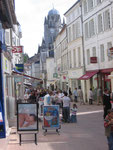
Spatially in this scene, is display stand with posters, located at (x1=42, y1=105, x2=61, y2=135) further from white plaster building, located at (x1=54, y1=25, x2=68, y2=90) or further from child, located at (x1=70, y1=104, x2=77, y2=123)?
white plaster building, located at (x1=54, y1=25, x2=68, y2=90)

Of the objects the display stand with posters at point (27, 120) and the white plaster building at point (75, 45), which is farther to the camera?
the white plaster building at point (75, 45)

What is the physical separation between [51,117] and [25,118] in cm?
246

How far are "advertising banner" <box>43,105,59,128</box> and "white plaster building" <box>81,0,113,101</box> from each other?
13.6 metres

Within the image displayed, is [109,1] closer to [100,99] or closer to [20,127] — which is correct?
[100,99]

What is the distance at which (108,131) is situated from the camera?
309 inches

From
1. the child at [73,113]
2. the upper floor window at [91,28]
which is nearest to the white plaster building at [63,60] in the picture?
the upper floor window at [91,28]

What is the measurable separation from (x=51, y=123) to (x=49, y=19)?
113715mm

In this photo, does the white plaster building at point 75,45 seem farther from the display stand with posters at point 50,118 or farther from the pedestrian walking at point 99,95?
the display stand with posters at point 50,118

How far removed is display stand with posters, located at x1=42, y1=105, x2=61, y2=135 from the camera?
1245cm

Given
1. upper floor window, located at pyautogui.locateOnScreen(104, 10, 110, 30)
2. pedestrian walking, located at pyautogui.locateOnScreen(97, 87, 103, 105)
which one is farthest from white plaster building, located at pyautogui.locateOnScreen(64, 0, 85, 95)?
upper floor window, located at pyautogui.locateOnScreen(104, 10, 110, 30)

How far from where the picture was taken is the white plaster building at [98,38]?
27.4 meters

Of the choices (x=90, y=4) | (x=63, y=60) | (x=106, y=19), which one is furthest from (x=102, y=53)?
(x=63, y=60)

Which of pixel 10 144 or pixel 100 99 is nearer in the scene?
pixel 10 144

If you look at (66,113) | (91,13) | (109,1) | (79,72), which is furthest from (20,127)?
(79,72)
